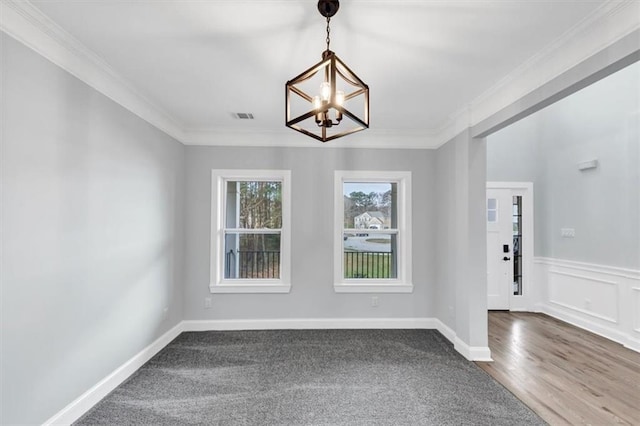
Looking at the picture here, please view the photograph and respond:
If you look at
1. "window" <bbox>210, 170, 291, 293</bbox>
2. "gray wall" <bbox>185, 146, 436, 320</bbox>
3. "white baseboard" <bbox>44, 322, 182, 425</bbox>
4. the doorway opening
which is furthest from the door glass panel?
"white baseboard" <bbox>44, 322, 182, 425</bbox>

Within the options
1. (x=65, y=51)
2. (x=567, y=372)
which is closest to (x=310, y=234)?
(x=65, y=51)

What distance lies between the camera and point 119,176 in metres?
2.71

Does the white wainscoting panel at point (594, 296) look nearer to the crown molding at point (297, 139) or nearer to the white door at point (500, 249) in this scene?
the white door at point (500, 249)

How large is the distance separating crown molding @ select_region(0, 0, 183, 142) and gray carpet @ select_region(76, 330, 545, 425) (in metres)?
2.54

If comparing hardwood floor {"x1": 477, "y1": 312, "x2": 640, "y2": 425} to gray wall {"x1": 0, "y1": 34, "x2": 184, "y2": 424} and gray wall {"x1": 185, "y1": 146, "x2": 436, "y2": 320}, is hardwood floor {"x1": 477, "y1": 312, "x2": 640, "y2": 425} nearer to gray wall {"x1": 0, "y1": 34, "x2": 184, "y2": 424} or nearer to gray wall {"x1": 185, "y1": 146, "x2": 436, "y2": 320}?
gray wall {"x1": 185, "y1": 146, "x2": 436, "y2": 320}

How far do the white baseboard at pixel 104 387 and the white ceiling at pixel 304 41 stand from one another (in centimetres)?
257

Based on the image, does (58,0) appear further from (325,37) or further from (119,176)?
(325,37)

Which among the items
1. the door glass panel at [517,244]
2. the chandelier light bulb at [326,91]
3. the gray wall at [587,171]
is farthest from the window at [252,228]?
the door glass panel at [517,244]

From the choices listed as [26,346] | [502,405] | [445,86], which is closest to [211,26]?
[445,86]

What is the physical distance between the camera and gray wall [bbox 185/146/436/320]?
4035mm

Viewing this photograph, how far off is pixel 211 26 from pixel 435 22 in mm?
1419

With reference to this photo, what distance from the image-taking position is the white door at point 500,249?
5.06 m

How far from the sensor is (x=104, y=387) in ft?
8.15

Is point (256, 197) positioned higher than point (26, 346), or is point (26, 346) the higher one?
point (256, 197)
